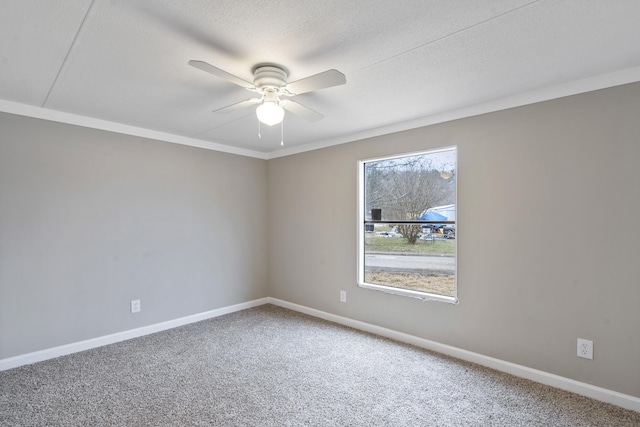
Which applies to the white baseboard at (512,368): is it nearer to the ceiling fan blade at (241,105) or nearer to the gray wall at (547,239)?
the gray wall at (547,239)

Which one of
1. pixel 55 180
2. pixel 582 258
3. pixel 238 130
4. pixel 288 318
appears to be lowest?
pixel 288 318

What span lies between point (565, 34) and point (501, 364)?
7.82 ft

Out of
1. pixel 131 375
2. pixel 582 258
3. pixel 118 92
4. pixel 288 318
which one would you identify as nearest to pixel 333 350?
pixel 288 318

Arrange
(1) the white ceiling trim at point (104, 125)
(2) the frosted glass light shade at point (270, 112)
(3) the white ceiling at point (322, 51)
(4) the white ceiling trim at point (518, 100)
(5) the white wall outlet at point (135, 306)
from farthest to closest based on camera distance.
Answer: (5) the white wall outlet at point (135, 306), (1) the white ceiling trim at point (104, 125), (4) the white ceiling trim at point (518, 100), (2) the frosted glass light shade at point (270, 112), (3) the white ceiling at point (322, 51)

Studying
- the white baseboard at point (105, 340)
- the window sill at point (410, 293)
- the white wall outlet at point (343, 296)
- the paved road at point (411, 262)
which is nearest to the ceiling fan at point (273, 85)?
the paved road at point (411, 262)

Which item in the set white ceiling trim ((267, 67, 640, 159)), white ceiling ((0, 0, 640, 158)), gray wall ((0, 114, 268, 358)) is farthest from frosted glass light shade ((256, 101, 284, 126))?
gray wall ((0, 114, 268, 358))

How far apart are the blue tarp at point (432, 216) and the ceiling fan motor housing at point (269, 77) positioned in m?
1.92

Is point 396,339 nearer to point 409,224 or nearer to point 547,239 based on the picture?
point 409,224

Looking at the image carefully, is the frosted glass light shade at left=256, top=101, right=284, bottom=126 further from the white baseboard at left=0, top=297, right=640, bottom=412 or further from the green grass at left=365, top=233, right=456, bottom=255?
the white baseboard at left=0, top=297, right=640, bottom=412

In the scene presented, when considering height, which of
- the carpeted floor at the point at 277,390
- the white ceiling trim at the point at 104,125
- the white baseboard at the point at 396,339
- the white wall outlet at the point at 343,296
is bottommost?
the carpeted floor at the point at 277,390

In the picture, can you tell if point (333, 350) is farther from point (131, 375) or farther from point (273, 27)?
point (273, 27)

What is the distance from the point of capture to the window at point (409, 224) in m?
3.09

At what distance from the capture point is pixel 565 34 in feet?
5.54

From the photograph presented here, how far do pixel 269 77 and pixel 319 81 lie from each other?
398 millimetres
